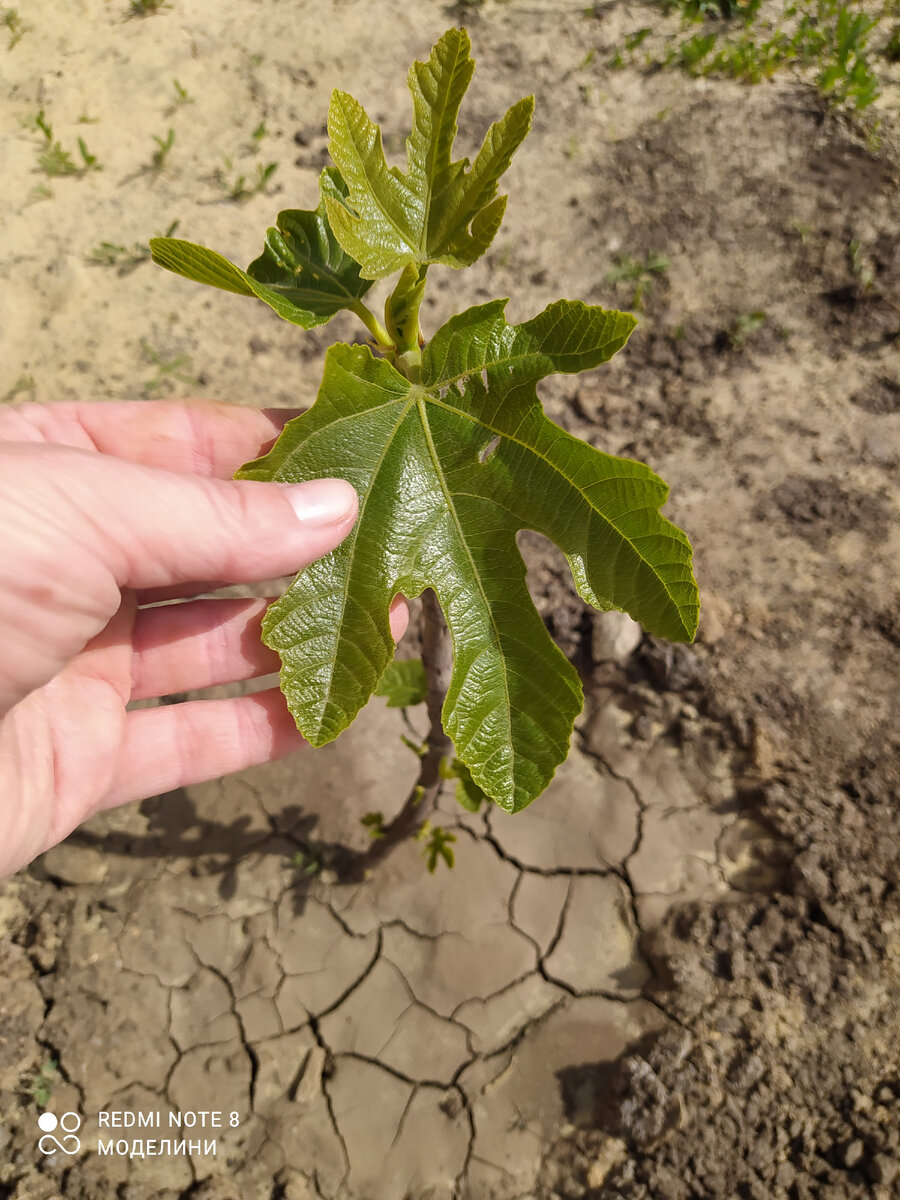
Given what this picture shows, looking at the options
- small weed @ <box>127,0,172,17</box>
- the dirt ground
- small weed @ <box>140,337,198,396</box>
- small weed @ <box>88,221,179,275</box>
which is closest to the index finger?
the dirt ground

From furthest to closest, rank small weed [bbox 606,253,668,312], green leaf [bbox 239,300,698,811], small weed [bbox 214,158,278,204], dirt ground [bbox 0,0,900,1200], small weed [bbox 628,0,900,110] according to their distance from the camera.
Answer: small weed [bbox 628,0,900,110], small weed [bbox 214,158,278,204], small weed [bbox 606,253,668,312], dirt ground [bbox 0,0,900,1200], green leaf [bbox 239,300,698,811]

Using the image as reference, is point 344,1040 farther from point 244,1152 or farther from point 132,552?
point 132,552

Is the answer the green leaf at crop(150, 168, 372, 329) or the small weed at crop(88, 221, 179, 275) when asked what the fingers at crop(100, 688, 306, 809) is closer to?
the green leaf at crop(150, 168, 372, 329)

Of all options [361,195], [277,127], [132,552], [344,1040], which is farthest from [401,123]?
[344,1040]

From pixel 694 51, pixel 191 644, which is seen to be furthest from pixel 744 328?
pixel 191 644

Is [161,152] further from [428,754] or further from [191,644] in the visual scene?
[428,754]
